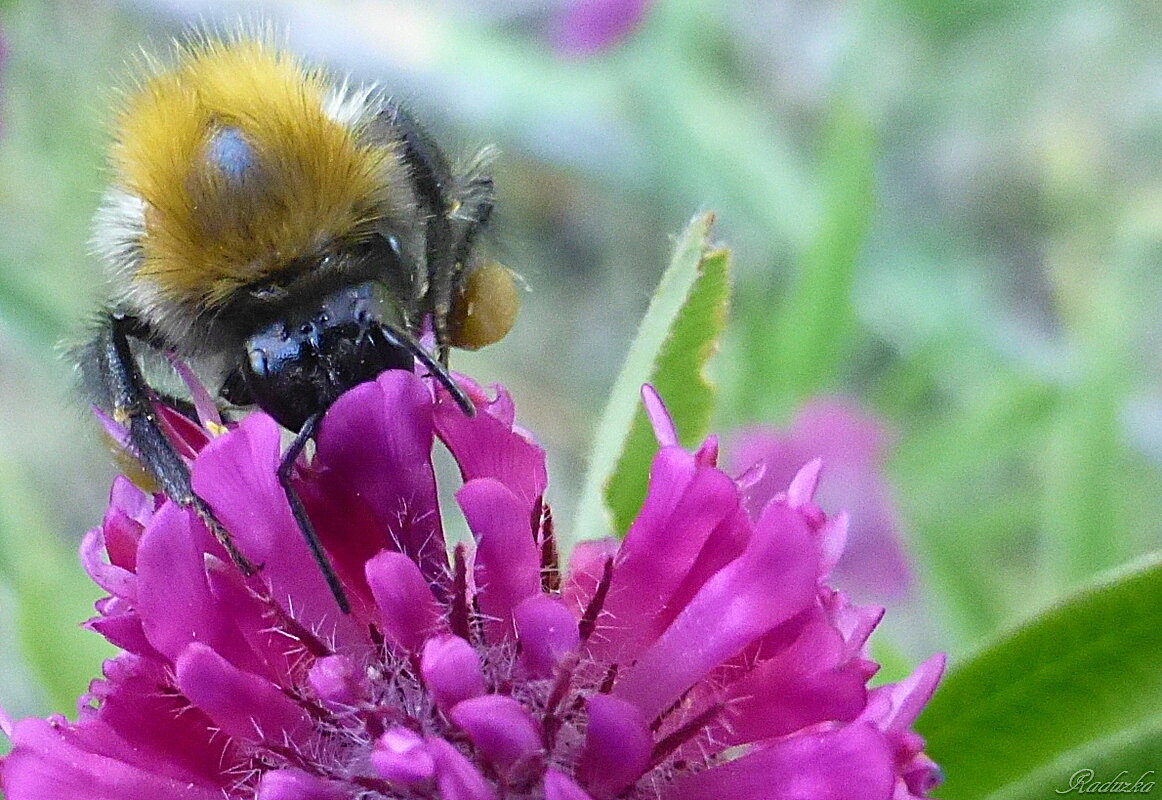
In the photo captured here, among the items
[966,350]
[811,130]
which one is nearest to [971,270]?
[966,350]

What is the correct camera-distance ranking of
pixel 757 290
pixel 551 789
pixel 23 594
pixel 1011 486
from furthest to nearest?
1. pixel 1011 486
2. pixel 757 290
3. pixel 23 594
4. pixel 551 789

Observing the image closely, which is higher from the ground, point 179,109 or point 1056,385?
point 1056,385

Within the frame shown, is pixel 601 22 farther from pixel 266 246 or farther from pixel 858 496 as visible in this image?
pixel 266 246

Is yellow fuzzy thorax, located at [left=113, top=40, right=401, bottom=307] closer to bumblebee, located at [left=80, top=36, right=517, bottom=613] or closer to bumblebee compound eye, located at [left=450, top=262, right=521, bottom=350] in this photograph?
bumblebee, located at [left=80, top=36, right=517, bottom=613]

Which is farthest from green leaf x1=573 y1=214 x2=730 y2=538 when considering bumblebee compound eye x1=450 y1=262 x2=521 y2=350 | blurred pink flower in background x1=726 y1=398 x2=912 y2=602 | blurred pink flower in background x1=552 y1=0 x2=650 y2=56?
blurred pink flower in background x1=552 y1=0 x2=650 y2=56

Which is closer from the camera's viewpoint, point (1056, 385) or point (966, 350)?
point (1056, 385)

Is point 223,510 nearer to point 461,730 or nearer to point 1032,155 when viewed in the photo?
point 461,730
